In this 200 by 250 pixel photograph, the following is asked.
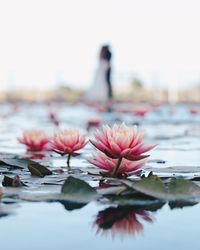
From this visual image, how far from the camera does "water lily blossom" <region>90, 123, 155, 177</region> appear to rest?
1.74m

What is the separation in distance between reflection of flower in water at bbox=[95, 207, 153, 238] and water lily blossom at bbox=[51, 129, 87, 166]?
2.44 feet

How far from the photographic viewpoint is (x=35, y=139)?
2.94 metres

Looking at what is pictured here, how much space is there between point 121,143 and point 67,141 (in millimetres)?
509

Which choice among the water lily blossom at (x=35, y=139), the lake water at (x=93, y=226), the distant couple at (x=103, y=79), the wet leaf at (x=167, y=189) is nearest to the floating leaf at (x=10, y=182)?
the lake water at (x=93, y=226)

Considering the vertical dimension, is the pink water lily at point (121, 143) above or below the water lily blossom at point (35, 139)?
above

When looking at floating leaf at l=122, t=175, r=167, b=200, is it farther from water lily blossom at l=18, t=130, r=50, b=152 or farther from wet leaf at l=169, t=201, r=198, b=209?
water lily blossom at l=18, t=130, r=50, b=152

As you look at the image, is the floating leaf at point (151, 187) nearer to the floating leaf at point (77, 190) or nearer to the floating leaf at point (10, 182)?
the floating leaf at point (77, 190)

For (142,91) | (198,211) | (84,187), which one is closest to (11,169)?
(84,187)

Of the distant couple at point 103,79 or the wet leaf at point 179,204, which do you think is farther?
the distant couple at point 103,79

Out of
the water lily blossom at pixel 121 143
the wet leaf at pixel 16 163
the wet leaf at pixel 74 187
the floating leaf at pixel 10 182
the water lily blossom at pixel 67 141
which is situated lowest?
the wet leaf at pixel 16 163

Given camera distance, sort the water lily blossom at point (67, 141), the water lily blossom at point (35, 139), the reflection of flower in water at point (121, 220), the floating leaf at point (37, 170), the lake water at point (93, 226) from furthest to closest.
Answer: the water lily blossom at point (35, 139) < the water lily blossom at point (67, 141) < the floating leaf at point (37, 170) < the reflection of flower in water at point (121, 220) < the lake water at point (93, 226)

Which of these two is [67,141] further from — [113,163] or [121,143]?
[121,143]

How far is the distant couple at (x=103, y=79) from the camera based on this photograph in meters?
13.2

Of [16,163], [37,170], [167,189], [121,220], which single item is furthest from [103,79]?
[121,220]
